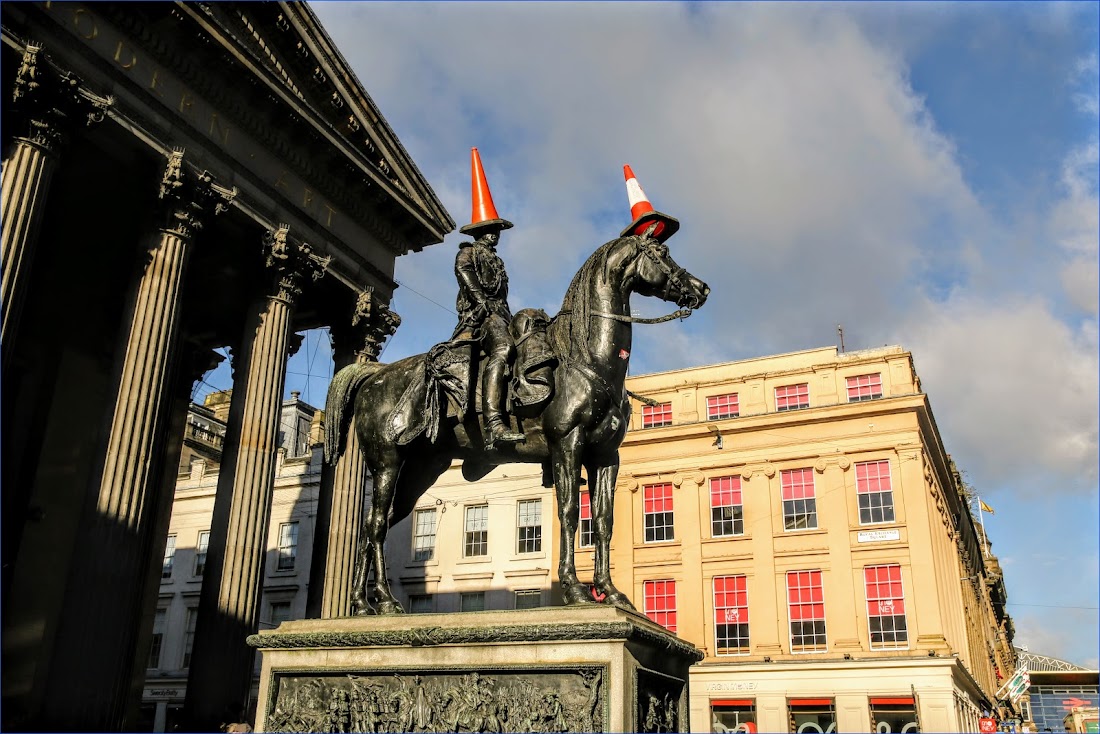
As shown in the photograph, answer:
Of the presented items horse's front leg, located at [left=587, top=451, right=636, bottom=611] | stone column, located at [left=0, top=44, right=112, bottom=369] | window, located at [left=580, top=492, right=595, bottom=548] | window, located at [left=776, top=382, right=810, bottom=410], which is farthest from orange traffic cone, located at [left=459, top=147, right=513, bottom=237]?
window, located at [left=776, top=382, right=810, bottom=410]

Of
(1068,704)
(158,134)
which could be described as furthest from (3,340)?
(1068,704)

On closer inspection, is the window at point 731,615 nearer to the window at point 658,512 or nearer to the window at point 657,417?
the window at point 658,512

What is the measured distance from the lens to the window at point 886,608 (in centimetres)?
3331

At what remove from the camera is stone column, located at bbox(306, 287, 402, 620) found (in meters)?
20.4

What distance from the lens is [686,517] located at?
37562 mm

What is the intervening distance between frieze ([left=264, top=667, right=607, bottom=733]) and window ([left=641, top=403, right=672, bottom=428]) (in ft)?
108

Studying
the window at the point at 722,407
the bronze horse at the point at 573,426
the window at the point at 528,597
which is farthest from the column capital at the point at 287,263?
the window at the point at 722,407

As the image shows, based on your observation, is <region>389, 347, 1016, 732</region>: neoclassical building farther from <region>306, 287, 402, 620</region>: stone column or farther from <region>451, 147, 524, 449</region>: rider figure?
<region>451, 147, 524, 449</region>: rider figure

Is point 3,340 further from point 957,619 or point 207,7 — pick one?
point 957,619

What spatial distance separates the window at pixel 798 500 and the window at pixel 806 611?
1962mm

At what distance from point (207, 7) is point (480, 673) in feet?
54.0

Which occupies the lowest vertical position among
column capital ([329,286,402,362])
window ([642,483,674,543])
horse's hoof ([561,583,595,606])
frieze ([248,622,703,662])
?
frieze ([248,622,703,662])

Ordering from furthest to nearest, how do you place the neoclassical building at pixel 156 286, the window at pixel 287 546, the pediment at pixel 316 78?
the window at pixel 287 546
the pediment at pixel 316 78
the neoclassical building at pixel 156 286

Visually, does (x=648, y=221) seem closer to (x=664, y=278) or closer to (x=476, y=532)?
(x=664, y=278)
